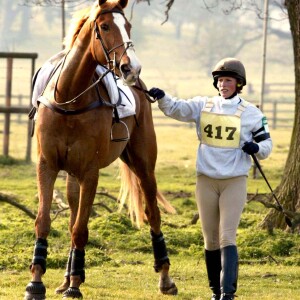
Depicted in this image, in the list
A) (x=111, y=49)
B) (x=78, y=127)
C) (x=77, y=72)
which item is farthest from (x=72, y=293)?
(x=111, y=49)

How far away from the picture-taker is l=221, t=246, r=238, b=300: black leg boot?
8086mm

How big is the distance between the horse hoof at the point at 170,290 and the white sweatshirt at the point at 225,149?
62.0 inches

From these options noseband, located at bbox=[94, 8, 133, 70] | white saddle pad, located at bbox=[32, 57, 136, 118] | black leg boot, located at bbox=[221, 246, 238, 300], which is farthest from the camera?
white saddle pad, located at bbox=[32, 57, 136, 118]

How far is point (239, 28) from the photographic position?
9912 centimetres

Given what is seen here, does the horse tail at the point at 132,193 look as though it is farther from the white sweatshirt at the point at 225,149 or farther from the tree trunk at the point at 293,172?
the white sweatshirt at the point at 225,149

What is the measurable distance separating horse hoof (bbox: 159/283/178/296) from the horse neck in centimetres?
190

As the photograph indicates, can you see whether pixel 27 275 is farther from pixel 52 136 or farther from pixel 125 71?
pixel 125 71

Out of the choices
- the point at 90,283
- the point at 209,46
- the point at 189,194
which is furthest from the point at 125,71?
the point at 209,46

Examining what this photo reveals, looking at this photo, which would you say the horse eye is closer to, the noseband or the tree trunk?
the noseband

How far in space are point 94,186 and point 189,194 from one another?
878 cm

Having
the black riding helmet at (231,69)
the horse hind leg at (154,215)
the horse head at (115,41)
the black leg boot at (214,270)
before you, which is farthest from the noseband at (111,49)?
the horse hind leg at (154,215)

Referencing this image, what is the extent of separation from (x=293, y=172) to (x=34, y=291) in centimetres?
498

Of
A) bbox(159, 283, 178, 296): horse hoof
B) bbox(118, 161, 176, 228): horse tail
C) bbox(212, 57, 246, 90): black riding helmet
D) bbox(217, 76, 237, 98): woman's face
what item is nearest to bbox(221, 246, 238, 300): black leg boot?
bbox(217, 76, 237, 98): woman's face

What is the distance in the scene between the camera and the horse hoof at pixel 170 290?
9.49 meters
